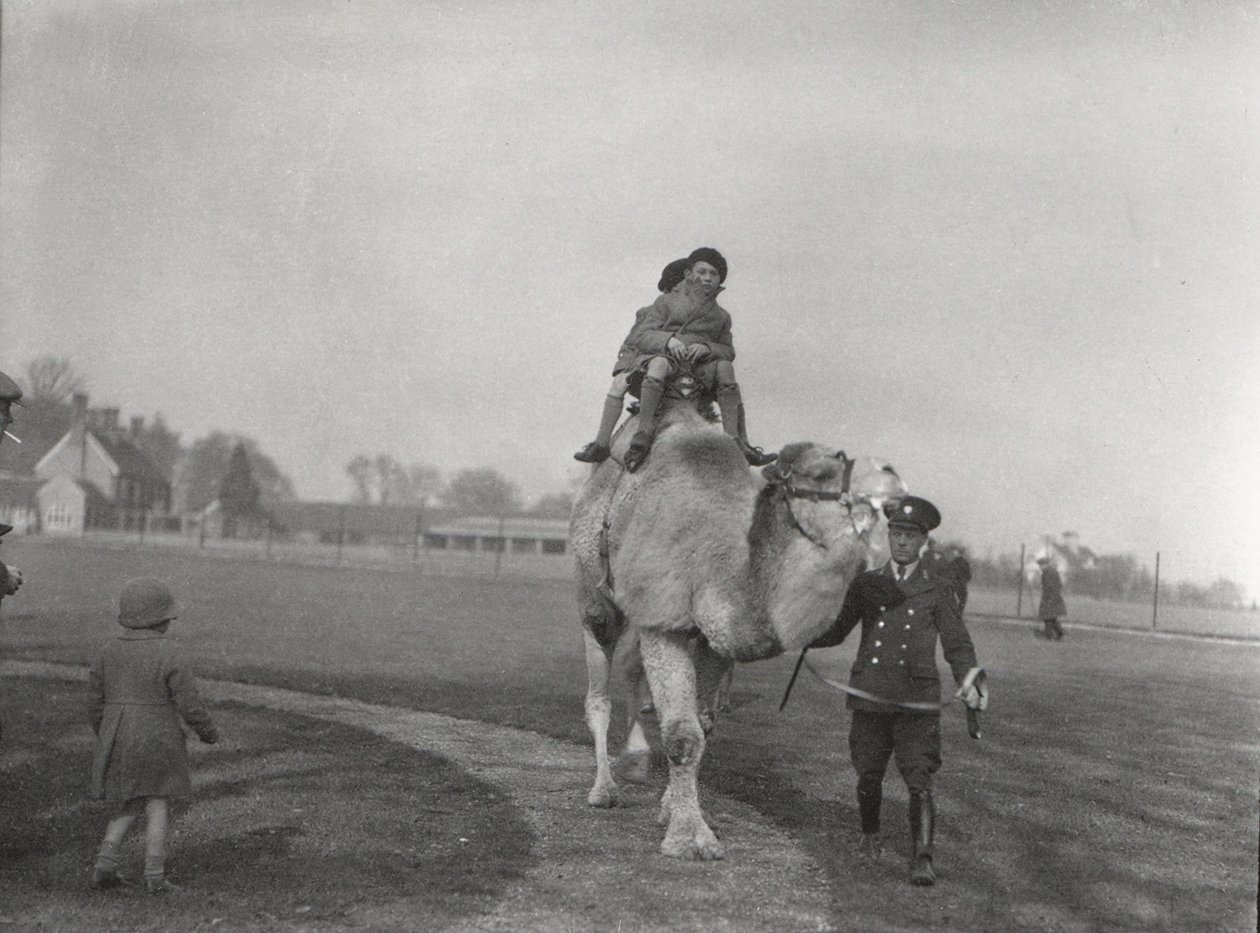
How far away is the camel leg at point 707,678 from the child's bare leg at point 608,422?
1.71m

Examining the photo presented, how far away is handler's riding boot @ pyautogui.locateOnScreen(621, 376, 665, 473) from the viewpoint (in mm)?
7453

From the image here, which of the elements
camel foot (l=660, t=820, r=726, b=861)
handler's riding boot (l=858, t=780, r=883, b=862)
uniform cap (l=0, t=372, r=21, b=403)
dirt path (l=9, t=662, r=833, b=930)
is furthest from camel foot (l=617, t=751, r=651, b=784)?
uniform cap (l=0, t=372, r=21, b=403)

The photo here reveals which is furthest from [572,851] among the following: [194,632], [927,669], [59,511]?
[59,511]

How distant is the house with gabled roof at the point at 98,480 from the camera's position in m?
73.8

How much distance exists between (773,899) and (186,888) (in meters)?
3.26

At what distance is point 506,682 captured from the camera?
15984 millimetres

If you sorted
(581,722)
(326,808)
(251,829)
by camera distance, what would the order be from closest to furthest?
1. (251,829)
2. (326,808)
3. (581,722)

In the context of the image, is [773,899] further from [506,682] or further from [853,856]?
[506,682]

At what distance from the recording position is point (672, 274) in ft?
29.2

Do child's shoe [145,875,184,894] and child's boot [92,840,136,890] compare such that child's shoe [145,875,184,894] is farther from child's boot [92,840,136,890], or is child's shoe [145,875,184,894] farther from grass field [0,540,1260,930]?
grass field [0,540,1260,930]

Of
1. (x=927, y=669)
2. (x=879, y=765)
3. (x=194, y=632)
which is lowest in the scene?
(x=194, y=632)

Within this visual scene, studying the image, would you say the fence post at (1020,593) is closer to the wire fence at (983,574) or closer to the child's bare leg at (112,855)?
the wire fence at (983,574)

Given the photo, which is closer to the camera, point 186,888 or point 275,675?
point 186,888

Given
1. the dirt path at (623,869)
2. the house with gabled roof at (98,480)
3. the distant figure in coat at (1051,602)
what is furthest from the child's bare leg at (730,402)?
the house with gabled roof at (98,480)
